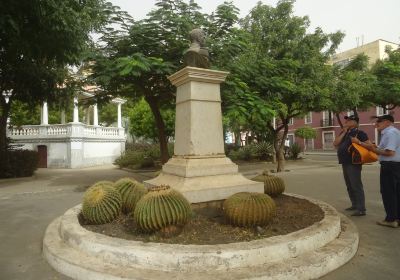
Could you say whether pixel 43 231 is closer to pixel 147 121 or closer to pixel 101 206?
pixel 101 206

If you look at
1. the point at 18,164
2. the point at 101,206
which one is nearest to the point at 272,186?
the point at 101,206

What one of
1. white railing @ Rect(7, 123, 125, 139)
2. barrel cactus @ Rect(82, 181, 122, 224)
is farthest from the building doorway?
barrel cactus @ Rect(82, 181, 122, 224)

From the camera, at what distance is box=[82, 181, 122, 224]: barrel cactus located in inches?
206

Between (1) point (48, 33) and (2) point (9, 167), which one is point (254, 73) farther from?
(2) point (9, 167)

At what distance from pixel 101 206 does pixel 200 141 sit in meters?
1.94

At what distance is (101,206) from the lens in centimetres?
526

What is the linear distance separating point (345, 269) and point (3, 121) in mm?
17957

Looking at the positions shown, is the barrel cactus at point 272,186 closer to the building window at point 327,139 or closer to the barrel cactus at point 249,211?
the barrel cactus at point 249,211

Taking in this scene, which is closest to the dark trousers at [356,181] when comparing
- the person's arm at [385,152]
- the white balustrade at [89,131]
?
the person's arm at [385,152]

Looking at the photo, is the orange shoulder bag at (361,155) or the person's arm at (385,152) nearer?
the person's arm at (385,152)

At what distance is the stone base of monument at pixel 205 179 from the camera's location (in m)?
5.48

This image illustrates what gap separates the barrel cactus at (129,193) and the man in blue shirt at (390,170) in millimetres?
4034

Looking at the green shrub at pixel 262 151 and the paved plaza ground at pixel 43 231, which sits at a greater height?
the green shrub at pixel 262 151

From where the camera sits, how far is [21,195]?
1134 cm
